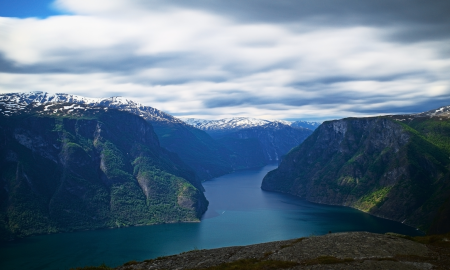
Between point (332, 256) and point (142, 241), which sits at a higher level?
point (332, 256)

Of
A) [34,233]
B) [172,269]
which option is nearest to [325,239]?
[172,269]

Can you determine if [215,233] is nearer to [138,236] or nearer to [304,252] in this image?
[138,236]

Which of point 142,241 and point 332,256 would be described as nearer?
point 332,256

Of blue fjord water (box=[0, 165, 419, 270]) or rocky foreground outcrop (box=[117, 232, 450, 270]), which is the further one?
blue fjord water (box=[0, 165, 419, 270])

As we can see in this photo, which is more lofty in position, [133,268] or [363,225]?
[133,268]

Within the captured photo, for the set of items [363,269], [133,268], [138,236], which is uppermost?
[363,269]

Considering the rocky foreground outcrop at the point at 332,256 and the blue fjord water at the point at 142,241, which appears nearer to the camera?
the rocky foreground outcrop at the point at 332,256

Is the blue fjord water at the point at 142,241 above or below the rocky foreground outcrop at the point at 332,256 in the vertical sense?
below

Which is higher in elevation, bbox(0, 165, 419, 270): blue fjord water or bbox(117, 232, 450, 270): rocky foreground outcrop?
bbox(117, 232, 450, 270): rocky foreground outcrop
